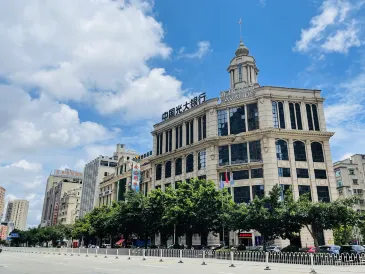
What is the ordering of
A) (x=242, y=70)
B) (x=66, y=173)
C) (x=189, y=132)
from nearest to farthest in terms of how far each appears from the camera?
1. (x=189, y=132)
2. (x=242, y=70)
3. (x=66, y=173)

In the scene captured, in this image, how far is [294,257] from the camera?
21078mm

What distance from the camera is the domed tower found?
52078mm

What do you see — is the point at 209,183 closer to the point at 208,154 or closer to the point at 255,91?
the point at 208,154

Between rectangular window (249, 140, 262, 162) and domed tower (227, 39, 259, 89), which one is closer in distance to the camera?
rectangular window (249, 140, 262, 162)

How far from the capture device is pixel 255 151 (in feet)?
141

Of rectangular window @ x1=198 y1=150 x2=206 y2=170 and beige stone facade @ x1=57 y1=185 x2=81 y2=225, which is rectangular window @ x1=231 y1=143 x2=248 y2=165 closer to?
rectangular window @ x1=198 y1=150 x2=206 y2=170

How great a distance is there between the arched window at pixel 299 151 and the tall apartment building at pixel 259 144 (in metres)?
0.13

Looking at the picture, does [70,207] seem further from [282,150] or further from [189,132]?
[282,150]

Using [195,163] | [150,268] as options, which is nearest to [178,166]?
[195,163]

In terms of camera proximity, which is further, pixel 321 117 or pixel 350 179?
pixel 350 179

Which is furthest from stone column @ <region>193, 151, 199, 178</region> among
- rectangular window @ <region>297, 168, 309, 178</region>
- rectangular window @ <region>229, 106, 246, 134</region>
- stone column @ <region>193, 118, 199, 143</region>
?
rectangular window @ <region>297, 168, 309, 178</region>

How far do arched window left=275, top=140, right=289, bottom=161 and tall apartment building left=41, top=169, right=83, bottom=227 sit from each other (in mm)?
92866

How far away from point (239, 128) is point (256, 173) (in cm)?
717

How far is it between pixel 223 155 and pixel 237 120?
5.48 m
